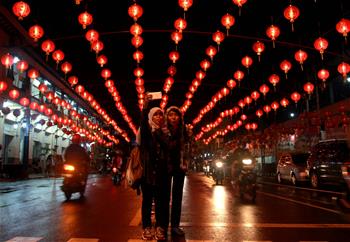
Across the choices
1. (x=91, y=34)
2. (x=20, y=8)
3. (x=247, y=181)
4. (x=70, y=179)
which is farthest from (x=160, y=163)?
(x=20, y=8)

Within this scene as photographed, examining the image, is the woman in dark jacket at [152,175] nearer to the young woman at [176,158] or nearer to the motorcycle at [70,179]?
the young woman at [176,158]

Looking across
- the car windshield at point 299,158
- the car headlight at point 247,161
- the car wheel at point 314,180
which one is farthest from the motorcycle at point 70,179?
the car windshield at point 299,158

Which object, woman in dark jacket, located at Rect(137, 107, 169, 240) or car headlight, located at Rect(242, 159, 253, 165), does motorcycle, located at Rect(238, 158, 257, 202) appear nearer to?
car headlight, located at Rect(242, 159, 253, 165)

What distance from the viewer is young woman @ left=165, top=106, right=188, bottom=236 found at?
5925 millimetres

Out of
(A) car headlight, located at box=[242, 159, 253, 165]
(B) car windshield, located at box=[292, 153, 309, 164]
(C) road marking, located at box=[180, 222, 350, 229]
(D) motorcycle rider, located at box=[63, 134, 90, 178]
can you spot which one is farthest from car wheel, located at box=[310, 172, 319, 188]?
(D) motorcycle rider, located at box=[63, 134, 90, 178]

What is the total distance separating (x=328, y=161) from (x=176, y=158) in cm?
1144

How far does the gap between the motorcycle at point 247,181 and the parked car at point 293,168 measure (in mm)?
7762

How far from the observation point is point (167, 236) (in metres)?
5.95

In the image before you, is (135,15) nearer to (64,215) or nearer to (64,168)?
(64,168)

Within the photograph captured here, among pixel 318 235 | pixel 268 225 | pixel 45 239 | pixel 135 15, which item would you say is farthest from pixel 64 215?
pixel 135 15

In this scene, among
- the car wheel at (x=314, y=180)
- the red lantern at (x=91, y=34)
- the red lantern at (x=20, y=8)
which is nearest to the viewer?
the red lantern at (x=20, y=8)

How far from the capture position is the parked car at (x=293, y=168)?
18.9 metres

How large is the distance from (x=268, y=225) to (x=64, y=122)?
29357mm

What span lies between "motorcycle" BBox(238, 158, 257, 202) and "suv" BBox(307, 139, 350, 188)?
4.02 meters
